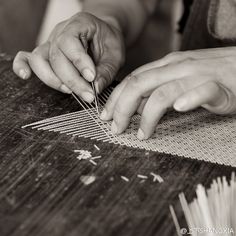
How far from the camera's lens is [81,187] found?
2.41 ft

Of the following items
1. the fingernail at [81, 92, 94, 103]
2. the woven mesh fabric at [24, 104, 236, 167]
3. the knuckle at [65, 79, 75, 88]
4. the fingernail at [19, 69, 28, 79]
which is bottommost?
the woven mesh fabric at [24, 104, 236, 167]

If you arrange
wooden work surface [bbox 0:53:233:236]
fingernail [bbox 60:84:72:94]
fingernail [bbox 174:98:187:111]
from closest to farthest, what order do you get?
wooden work surface [bbox 0:53:233:236] < fingernail [bbox 174:98:187:111] < fingernail [bbox 60:84:72:94]

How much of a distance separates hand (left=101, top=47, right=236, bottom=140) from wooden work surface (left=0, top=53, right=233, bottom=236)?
0.22 ft

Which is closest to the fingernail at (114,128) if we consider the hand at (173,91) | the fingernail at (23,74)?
the hand at (173,91)

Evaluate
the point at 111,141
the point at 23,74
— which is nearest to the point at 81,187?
the point at 111,141

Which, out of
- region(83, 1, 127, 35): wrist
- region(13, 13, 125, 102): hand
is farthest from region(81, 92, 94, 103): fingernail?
region(83, 1, 127, 35): wrist

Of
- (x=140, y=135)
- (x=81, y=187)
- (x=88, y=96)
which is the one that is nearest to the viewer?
(x=81, y=187)

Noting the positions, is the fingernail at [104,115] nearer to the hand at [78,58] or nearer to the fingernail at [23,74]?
the hand at [78,58]

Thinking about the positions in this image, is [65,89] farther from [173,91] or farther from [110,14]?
[110,14]

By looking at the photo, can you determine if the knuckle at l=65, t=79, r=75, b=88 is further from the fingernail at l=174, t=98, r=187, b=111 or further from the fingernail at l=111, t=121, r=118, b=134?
the fingernail at l=174, t=98, r=187, b=111

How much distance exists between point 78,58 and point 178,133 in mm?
274

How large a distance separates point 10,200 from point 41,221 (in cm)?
7

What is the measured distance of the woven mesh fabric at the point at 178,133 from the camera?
83 centimetres

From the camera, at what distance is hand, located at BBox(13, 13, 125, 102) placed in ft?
3.22
